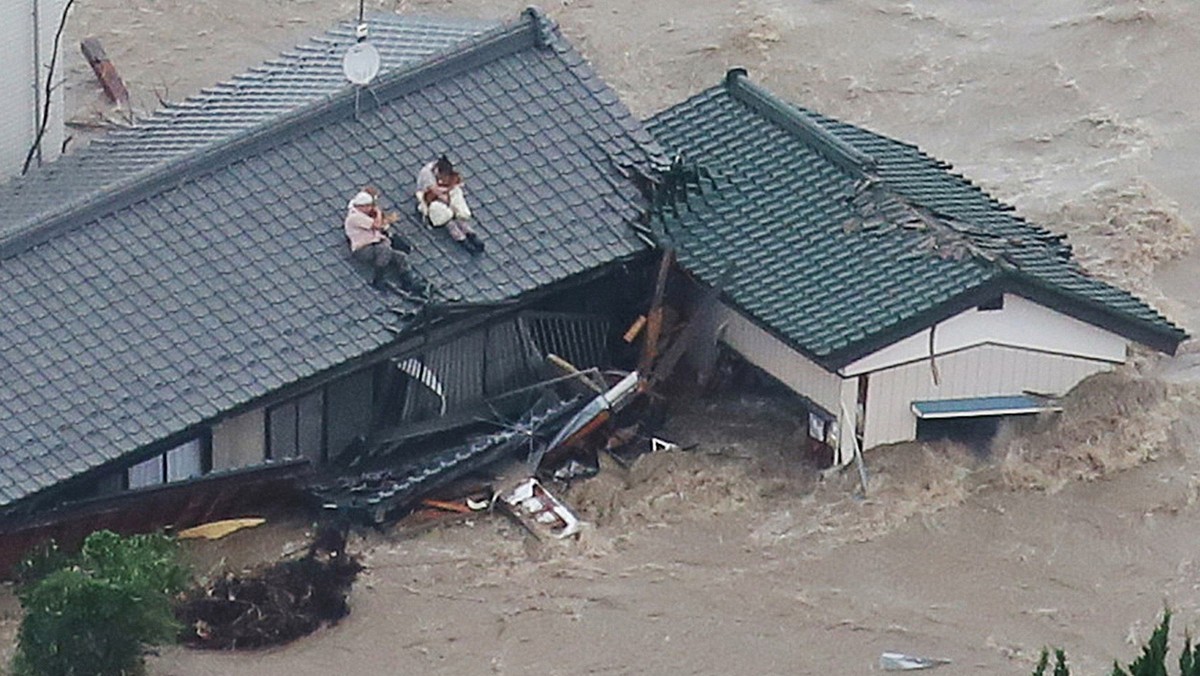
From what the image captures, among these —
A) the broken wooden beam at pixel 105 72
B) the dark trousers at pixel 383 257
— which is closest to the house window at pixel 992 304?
the dark trousers at pixel 383 257

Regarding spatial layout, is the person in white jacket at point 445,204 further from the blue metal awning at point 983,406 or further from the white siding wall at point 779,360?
the blue metal awning at point 983,406

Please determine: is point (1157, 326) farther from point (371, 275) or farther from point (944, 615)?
point (371, 275)

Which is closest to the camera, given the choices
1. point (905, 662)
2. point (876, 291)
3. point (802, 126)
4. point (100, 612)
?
point (100, 612)

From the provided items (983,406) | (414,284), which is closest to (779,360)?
(983,406)

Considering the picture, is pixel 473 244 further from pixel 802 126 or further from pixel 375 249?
pixel 802 126

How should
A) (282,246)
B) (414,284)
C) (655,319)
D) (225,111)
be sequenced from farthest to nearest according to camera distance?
(225,111) < (655,319) < (282,246) < (414,284)

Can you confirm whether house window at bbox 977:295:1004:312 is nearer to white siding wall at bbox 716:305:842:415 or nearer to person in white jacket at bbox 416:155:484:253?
white siding wall at bbox 716:305:842:415
